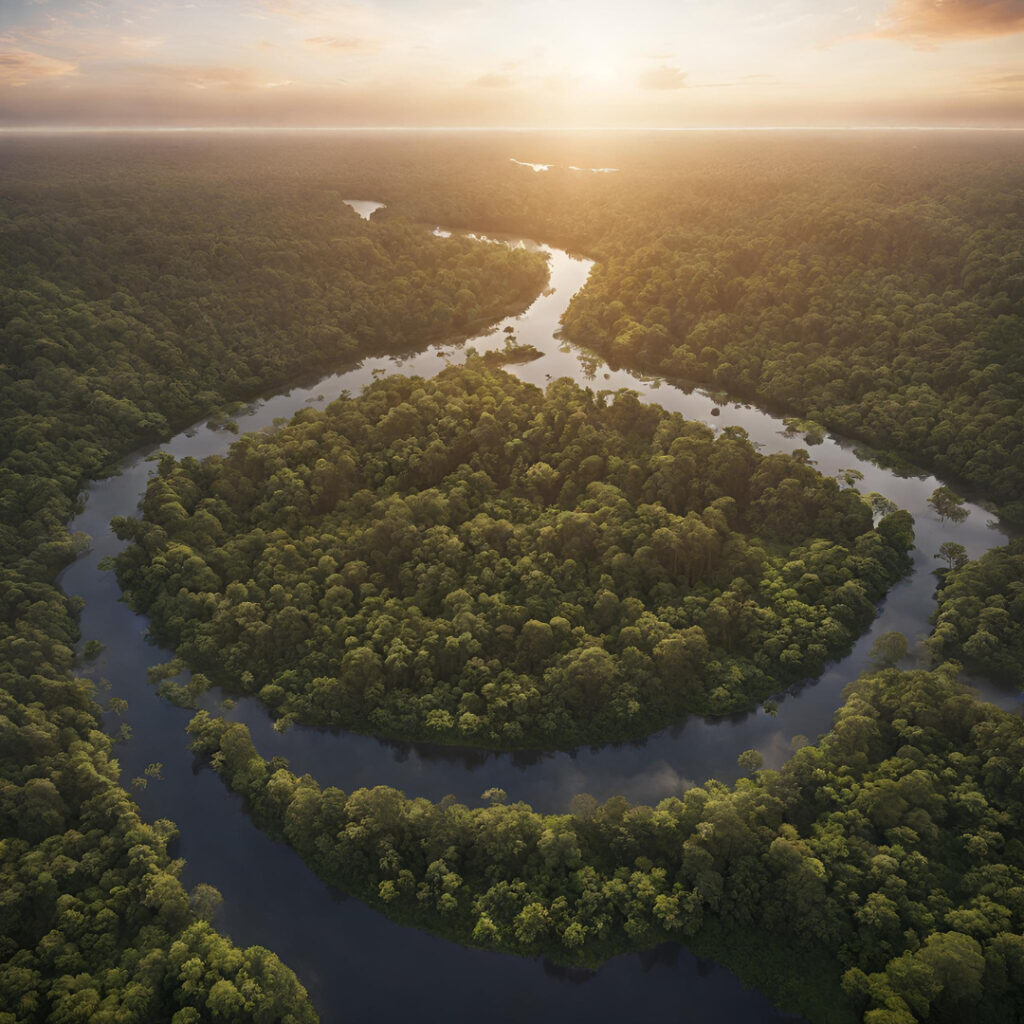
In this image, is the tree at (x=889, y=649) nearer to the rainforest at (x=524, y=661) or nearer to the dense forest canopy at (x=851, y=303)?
the rainforest at (x=524, y=661)

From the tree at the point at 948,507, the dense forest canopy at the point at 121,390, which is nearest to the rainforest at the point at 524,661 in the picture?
the dense forest canopy at the point at 121,390

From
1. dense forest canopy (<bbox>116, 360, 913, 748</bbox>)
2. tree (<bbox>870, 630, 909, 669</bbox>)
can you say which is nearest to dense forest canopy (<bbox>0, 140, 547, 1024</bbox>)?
dense forest canopy (<bbox>116, 360, 913, 748</bbox>)

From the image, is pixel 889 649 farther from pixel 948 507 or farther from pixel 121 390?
pixel 121 390

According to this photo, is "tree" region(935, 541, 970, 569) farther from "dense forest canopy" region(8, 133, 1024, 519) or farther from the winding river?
"dense forest canopy" region(8, 133, 1024, 519)

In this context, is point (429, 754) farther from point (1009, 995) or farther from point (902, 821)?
point (1009, 995)

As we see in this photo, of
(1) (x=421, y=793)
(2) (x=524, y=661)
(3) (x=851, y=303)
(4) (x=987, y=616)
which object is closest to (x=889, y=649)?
(4) (x=987, y=616)
